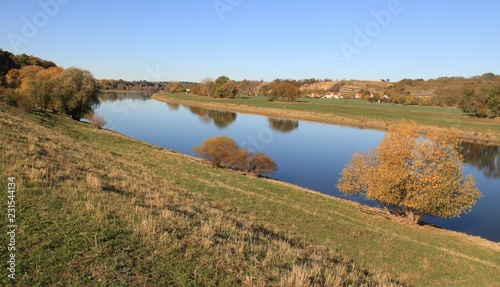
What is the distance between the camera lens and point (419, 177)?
61.6 ft

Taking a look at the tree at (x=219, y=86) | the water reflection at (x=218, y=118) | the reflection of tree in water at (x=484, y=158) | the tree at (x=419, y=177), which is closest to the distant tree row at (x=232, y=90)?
the tree at (x=219, y=86)

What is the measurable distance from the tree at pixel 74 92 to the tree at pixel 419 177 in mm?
36314

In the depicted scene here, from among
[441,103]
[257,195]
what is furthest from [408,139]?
[441,103]

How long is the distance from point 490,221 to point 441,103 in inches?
4335

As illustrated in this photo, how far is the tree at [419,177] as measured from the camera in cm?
1791

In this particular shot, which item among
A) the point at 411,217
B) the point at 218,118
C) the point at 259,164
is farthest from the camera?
the point at 218,118

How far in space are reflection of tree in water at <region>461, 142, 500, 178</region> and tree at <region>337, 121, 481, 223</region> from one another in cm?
1721

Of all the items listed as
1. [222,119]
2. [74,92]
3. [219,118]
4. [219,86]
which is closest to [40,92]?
[74,92]

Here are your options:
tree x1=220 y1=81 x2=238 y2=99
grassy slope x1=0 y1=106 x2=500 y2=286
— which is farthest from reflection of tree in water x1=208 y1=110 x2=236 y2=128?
grassy slope x1=0 y1=106 x2=500 y2=286

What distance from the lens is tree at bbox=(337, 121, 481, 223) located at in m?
17.9

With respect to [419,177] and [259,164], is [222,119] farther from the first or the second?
[419,177]

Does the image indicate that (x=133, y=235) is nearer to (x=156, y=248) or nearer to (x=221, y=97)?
(x=156, y=248)

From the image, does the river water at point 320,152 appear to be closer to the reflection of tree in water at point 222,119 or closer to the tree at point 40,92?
the reflection of tree in water at point 222,119

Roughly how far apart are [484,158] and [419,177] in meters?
31.4
